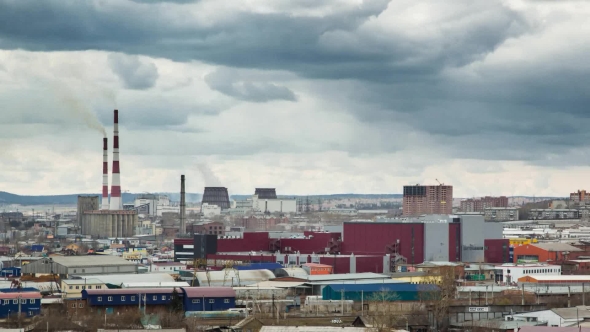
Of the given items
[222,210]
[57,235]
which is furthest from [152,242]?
[222,210]

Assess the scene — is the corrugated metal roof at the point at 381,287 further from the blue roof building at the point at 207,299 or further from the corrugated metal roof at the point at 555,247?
the corrugated metal roof at the point at 555,247

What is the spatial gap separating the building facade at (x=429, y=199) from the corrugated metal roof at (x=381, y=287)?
117 m

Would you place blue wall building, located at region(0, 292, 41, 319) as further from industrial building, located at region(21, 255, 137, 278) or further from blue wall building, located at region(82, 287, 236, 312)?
industrial building, located at region(21, 255, 137, 278)

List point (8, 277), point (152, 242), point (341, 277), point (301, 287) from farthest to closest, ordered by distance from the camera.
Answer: point (152, 242)
point (8, 277)
point (341, 277)
point (301, 287)

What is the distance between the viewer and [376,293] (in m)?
41.4

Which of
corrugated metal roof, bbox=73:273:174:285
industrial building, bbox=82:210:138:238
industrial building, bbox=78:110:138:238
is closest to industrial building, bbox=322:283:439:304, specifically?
corrugated metal roof, bbox=73:273:174:285

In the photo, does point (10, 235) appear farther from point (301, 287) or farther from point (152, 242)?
point (301, 287)

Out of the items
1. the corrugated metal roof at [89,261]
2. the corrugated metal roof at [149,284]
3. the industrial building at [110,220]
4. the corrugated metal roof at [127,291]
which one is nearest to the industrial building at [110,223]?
the industrial building at [110,220]

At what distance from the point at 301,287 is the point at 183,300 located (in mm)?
7748

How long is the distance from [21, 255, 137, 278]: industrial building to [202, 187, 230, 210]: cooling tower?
13431 centimetres

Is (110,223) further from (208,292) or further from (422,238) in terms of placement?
(208,292)

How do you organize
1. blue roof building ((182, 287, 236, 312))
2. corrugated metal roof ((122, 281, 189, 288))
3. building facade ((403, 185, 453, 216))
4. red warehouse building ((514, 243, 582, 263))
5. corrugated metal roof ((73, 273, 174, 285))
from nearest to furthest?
blue roof building ((182, 287, 236, 312))
corrugated metal roof ((122, 281, 189, 288))
corrugated metal roof ((73, 273, 174, 285))
red warehouse building ((514, 243, 582, 263))
building facade ((403, 185, 453, 216))

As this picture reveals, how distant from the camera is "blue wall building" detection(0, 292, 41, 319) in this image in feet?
119

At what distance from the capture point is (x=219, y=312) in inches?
1463
